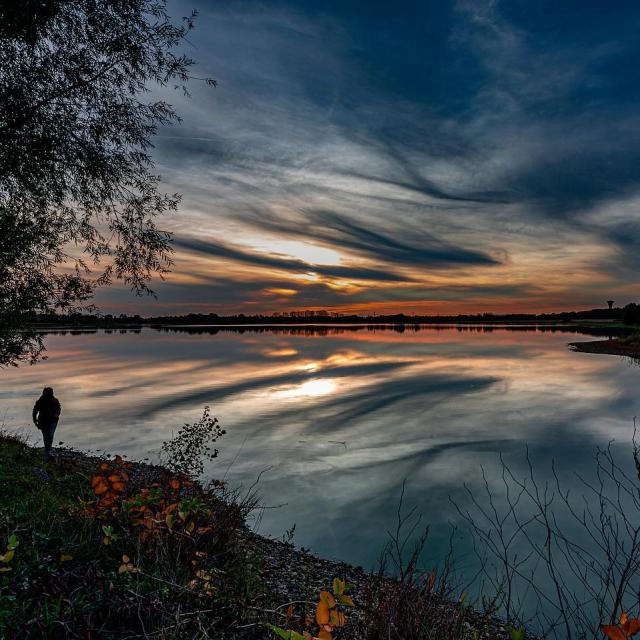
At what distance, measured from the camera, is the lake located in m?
17.1

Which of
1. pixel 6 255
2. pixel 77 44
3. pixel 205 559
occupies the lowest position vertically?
pixel 205 559

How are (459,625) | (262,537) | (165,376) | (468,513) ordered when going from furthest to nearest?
(165,376)
(468,513)
(262,537)
(459,625)

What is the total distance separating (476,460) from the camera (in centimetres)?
2258

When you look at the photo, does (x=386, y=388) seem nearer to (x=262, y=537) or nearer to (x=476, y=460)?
(x=476, y=460)

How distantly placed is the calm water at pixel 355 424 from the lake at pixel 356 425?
0.10m

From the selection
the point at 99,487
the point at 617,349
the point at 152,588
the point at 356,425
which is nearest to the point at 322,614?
the point at 152,588

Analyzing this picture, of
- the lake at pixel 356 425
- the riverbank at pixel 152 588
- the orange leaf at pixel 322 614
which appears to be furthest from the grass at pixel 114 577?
the lake at pixel 356 425

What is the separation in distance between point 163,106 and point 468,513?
17.6 meters

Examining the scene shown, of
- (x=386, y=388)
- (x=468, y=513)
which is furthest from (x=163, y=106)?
(x=386, y=388)

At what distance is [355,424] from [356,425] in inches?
11.8

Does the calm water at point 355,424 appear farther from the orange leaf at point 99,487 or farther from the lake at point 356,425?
the orange leaf at point 99,487

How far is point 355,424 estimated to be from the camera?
3177 cm

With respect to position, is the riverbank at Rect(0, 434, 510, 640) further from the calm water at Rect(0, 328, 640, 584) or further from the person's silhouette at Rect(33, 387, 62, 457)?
the person's silhouette at Rect(33, 387, 62, 457)

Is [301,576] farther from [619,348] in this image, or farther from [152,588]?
[619,348]
